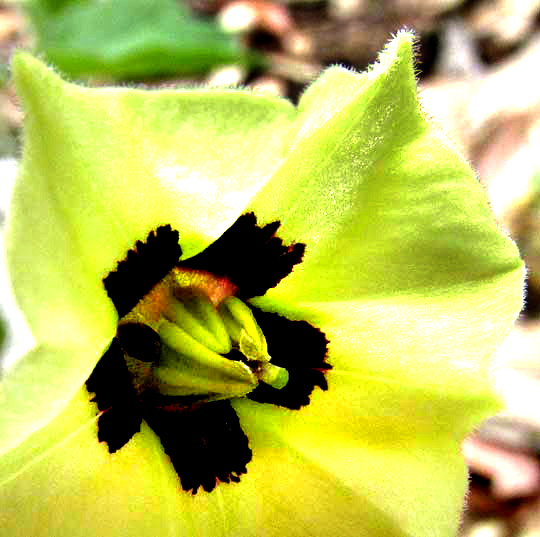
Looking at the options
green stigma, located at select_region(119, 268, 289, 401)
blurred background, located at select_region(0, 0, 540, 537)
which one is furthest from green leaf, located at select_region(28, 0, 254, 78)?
green stigma, located at select_region(119, 268, 289, 401)

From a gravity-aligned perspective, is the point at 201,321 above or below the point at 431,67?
below

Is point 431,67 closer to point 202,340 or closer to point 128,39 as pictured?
point 128,39

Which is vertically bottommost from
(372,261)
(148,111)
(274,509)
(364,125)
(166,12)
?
(274,509)

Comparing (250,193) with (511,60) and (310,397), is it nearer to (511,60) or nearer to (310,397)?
(310,397)

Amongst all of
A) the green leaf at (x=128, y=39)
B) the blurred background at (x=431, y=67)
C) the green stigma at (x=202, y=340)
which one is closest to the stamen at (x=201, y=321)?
the green stigma at (x=202, y=340)

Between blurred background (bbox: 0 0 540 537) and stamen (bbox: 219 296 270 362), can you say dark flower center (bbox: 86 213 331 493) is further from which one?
blurred background (bbox: 0 0 540 537)

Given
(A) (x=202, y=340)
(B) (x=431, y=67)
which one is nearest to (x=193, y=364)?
(A) (x=202, y=340)

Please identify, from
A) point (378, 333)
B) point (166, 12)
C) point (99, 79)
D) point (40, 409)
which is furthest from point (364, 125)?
point (99, 79)
